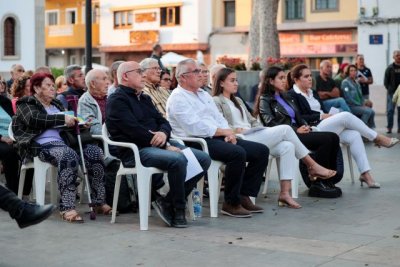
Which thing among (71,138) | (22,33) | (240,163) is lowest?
(240,163)

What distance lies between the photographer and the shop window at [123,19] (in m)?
54.9

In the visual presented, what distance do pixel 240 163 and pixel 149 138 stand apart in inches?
40.1

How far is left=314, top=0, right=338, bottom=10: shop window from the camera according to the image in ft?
142

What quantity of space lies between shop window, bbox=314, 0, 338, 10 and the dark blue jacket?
35.0m

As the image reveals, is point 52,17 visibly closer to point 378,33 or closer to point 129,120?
point 378,33

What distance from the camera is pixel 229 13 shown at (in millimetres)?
49469

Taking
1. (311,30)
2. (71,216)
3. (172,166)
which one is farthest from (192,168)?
(311,30)

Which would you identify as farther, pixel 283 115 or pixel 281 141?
pixel 283 115

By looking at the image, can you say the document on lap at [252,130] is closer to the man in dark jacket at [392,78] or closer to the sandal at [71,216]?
the sandal at [71,216]

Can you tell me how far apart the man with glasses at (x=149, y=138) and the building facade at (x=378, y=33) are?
2904cm

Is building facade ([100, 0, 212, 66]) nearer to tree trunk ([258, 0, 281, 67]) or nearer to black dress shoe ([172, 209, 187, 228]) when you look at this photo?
tree trunk ([258, 0, 281, 67])

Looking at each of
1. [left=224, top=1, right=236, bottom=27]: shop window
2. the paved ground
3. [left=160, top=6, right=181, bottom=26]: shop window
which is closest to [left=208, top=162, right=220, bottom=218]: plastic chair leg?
the paved ground

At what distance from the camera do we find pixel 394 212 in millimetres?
9805

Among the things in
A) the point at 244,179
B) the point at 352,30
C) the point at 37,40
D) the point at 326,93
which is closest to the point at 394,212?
the point at 244,179
